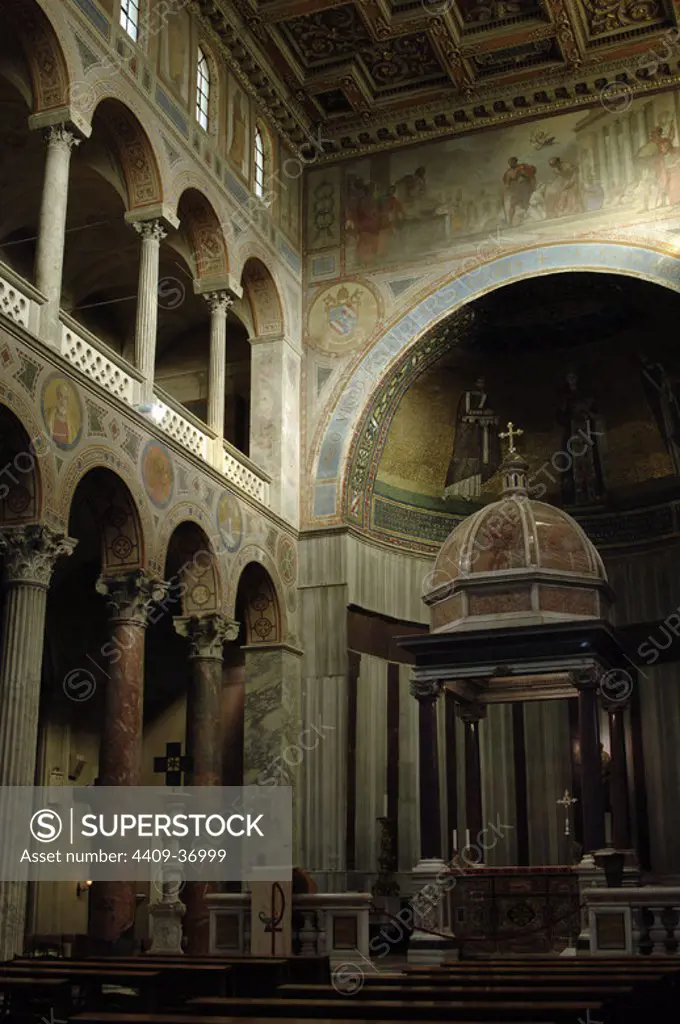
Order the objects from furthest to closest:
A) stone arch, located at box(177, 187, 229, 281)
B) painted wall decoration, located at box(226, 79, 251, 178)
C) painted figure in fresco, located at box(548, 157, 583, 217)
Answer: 1. painted figure in fresco, located at box(548, 157, 583, 217)
2. painted wall decoration, located at box(226, 79, 251, 178)
3. stone arch, located at box(177, 187, 229, 281)

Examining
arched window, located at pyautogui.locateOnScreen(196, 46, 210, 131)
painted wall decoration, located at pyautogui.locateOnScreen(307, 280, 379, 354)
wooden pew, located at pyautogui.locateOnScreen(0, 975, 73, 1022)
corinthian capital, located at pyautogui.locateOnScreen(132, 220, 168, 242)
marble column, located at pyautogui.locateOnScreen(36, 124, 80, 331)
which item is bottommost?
wooden pew, located at pyautogui.locateOnScreen(0, 975, 73, 1022)

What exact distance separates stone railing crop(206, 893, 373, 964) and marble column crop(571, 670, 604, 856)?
3298mm

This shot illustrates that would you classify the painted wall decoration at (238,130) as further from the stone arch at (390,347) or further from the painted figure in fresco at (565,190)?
the painted figure in fresco at (565,190)

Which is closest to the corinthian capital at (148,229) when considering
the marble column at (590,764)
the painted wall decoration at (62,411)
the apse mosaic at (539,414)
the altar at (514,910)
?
the painted wall decoration at (62,411)

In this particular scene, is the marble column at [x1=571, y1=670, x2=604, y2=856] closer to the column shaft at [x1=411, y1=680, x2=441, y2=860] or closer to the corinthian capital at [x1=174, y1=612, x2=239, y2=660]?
the column shaft at [x1=411, y1=680, x2=441, y2=860]

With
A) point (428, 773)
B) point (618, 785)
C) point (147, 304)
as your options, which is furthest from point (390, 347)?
point (618, 785)

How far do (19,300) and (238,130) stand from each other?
7.65 meters

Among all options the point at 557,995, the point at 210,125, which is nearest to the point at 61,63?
the point at 210,125

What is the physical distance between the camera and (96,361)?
47.9ft

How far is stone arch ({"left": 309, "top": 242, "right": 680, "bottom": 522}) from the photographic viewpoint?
19562 millimetres

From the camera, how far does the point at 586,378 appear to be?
72.1 feet

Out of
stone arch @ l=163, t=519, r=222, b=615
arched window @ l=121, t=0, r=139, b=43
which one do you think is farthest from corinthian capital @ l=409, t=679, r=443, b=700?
arched window @ l=121, t=0, r=139, b=43

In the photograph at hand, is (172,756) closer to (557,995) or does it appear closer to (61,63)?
(61,63)

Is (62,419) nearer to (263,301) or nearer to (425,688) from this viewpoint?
(425,688)
